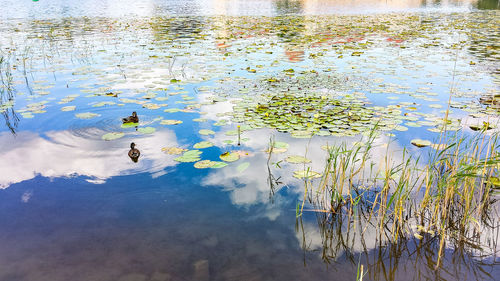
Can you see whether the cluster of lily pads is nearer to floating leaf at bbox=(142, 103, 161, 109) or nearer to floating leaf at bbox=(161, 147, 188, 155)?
floating leaf at bbox=(142, 103, 161, 109)

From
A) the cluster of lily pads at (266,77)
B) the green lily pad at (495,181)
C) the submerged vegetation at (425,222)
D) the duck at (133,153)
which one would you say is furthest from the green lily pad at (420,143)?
the duck at (133,153)

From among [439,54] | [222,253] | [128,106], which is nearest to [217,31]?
[439,54]

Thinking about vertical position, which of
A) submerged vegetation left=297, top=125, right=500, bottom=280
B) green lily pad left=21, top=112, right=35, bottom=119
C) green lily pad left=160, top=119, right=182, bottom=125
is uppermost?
green lily pad left=21, top=112, right=35, bottom=119

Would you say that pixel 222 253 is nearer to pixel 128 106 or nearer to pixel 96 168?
pixel 96 168

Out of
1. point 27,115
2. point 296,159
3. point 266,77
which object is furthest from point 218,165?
point 266,77

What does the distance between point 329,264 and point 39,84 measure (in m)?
7.37

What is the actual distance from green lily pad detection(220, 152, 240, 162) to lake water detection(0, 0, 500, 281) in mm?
18

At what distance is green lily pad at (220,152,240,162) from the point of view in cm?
385

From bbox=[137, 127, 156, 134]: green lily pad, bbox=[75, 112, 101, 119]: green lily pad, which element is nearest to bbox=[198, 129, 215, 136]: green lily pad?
bbox=[137, 127, 156, 134]: green lily pad

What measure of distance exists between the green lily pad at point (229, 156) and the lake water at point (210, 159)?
2cm

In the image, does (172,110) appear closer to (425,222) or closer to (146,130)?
(146,130)

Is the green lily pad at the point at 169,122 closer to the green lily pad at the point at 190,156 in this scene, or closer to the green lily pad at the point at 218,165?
the green lily pad at the point at 190,156

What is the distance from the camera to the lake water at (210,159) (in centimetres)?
244

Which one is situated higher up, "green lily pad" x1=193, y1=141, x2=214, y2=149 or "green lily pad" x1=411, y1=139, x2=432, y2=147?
"green lily pad" x1=193, y1=141, x2=214, y2=149
